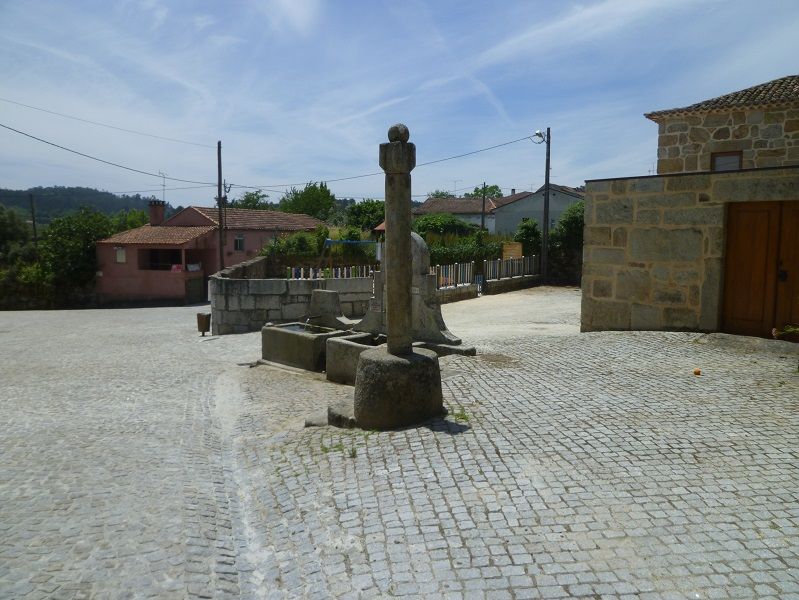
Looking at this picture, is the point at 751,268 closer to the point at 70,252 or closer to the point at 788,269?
the point at 788,269

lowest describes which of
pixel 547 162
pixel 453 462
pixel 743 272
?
pixel 453 462

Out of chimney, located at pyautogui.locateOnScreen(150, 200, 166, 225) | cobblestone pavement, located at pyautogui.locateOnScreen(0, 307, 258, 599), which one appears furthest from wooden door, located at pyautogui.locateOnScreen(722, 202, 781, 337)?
chimney, located at pyautogui.locateOnScreen(150, 200, 166, 225)

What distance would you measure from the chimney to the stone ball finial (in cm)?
3834

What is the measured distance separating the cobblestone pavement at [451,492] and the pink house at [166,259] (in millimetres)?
27449

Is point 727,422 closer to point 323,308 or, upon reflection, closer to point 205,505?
point 205,505

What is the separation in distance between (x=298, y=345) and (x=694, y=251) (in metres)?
6.68

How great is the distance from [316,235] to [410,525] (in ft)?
81.2

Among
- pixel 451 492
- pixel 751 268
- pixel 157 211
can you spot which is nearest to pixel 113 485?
pixel 451 492

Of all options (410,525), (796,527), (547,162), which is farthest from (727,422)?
(547,162)

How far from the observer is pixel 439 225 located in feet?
124

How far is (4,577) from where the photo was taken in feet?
12.3

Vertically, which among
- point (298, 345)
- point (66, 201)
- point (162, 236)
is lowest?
point (298, 345)

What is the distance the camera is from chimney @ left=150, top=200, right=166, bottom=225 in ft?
134

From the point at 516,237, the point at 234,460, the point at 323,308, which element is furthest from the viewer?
the point at 516,237
